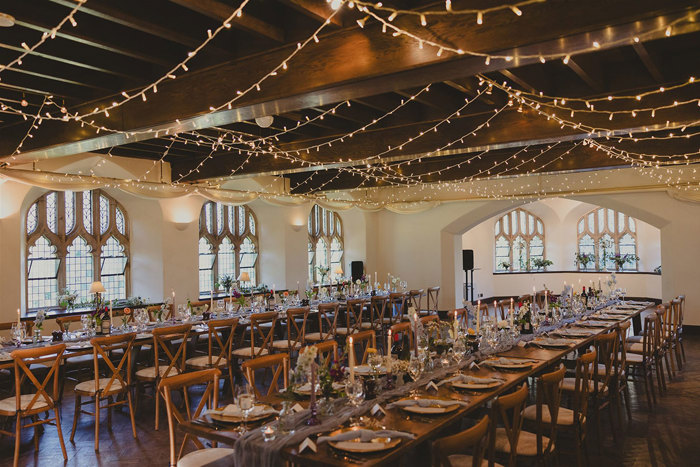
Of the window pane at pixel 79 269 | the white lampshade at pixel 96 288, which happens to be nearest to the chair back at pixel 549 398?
the white lampshade at pixel 96 288

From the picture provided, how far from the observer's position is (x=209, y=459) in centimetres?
348

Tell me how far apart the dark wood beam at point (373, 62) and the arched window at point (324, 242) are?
850 cm

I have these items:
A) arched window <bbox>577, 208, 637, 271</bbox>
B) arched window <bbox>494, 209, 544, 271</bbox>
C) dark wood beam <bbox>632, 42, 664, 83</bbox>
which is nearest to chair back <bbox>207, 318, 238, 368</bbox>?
dark wood beam <bbox>632, 42, 664, 83</bbox>

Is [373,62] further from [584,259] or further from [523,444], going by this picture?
[584,259]

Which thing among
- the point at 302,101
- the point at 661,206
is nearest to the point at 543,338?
the point at 302,101

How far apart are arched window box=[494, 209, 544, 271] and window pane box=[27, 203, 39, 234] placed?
13.1m

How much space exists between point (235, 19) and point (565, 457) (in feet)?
13.6

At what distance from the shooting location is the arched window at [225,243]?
11820mm

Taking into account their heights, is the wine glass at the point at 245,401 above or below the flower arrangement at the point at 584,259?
below

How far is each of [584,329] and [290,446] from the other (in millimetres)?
4660

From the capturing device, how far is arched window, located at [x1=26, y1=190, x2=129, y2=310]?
920cm

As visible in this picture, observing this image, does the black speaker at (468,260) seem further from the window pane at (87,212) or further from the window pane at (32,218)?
the window pane at (32,218)

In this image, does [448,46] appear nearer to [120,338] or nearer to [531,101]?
[531,101]

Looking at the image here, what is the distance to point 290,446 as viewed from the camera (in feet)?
9.29
